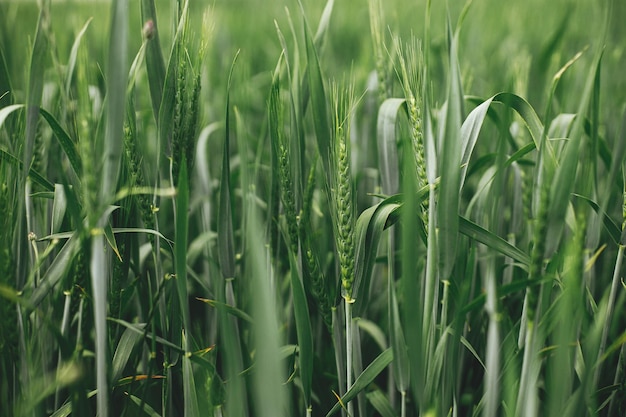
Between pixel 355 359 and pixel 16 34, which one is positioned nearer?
pixel 355 359

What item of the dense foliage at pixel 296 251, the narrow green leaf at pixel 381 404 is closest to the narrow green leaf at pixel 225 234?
the dense foliage at pixel 296 251

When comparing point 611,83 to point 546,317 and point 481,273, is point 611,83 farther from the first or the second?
point 546,317

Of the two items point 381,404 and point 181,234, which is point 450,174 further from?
point 381,404

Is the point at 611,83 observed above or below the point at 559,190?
above

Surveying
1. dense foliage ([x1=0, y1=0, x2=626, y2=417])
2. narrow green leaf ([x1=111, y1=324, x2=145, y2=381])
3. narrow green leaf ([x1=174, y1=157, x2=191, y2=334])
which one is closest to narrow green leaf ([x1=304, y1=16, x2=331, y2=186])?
dense foliage ([x1=0, y1=0, x2=626, y2=417])

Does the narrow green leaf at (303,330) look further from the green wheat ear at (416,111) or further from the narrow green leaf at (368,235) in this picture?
the green wheat ear at (416,111)

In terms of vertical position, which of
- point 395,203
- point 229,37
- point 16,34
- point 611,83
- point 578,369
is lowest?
point 578,369

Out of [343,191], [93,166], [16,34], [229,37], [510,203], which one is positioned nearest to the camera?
[93,166]

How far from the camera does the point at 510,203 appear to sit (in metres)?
1.14

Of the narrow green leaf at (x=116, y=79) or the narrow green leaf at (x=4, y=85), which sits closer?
the narrow green leaf at (x=116, y=79)

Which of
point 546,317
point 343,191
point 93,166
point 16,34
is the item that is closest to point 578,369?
point 546,317

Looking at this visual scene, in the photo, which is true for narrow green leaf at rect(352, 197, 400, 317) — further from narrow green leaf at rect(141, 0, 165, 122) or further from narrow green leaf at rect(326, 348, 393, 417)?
narrow green leaf at rect(141, 0, 165, 122)

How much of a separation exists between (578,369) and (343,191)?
0.39m

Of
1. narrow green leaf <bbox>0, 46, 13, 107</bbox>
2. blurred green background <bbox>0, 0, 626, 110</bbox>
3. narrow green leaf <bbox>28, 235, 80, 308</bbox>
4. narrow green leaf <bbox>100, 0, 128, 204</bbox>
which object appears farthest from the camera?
blurred green background <bbox>0, 0, 626, 110</bbox>
